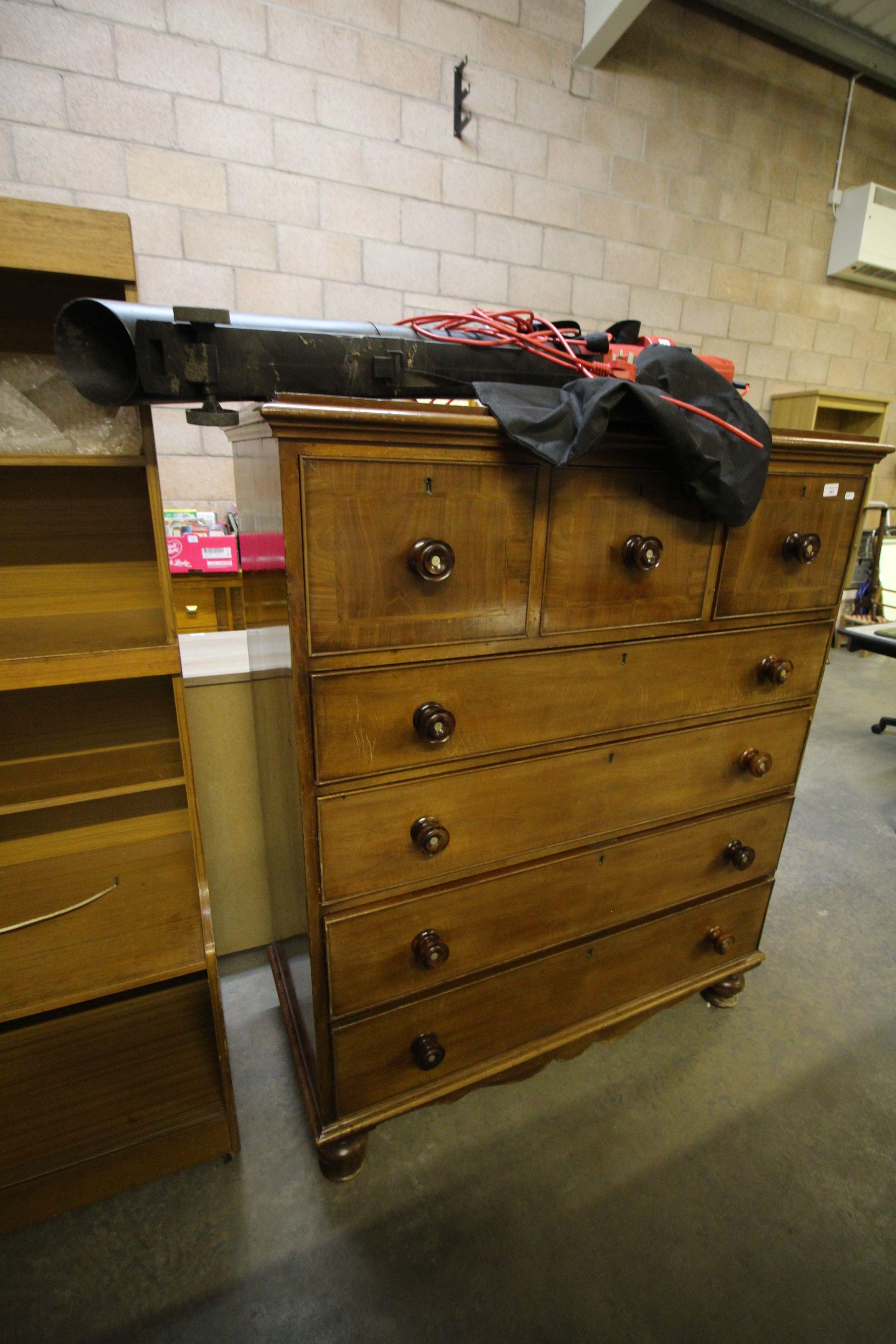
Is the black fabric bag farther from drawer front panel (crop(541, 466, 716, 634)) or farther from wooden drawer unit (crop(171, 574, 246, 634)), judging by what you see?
wooden drawer unit (crop(171, 574, 246, 634))

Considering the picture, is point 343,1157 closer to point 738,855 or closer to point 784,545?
point 738,855

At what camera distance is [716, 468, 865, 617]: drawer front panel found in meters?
1.07

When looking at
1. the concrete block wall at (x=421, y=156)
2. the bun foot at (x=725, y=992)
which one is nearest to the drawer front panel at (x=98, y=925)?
the bun foot at (x=725, y=992)

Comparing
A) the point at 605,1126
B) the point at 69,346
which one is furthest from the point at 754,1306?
the point at 69,346

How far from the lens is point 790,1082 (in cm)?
138

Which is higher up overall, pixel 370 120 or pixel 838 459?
pixel 370 120

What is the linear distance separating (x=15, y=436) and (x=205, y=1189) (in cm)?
135

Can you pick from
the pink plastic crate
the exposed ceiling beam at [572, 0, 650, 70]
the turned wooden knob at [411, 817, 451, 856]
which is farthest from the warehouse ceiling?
the turned wooden knob at [411, 817, 451, 856]

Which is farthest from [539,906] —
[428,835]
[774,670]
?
[774,670]

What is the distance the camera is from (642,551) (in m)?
0.94

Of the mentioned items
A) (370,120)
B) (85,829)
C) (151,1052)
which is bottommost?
(151,1052)

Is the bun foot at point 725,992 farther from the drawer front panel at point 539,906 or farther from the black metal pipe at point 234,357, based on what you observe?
the black metal pipe at point 234,357

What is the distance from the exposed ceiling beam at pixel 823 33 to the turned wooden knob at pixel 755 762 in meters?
4.07

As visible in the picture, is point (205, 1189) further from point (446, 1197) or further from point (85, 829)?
point (85, 829)
